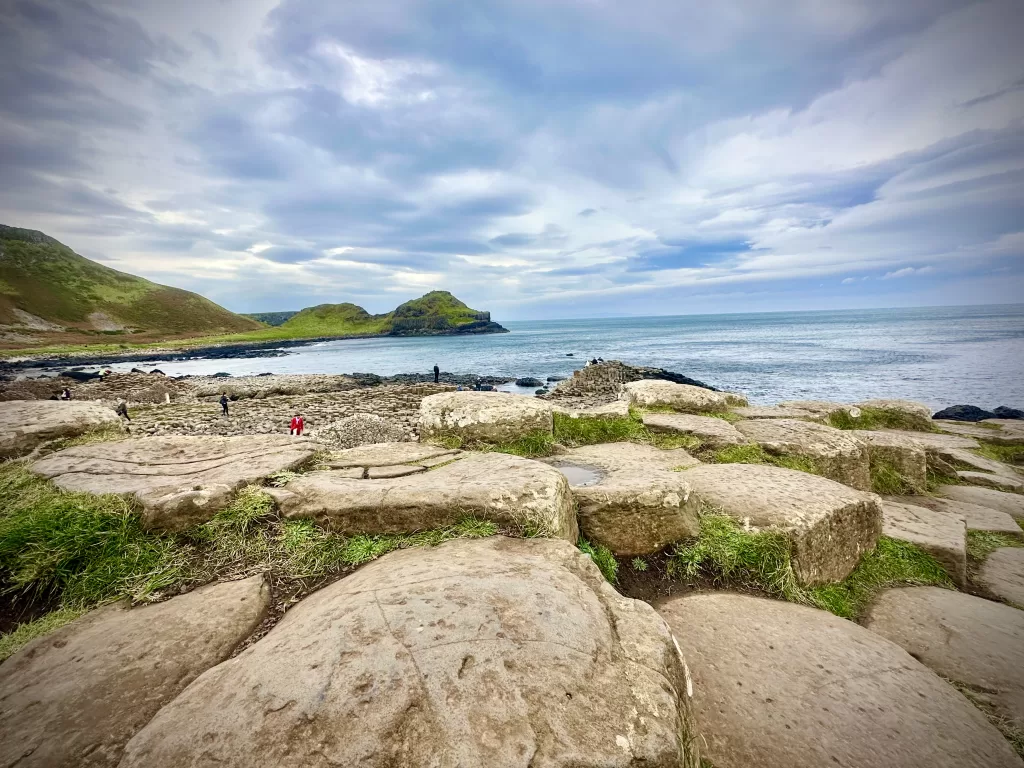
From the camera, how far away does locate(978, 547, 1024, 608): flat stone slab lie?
3971 millimetres

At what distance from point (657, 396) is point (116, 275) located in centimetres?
19314

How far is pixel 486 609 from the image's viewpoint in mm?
2215

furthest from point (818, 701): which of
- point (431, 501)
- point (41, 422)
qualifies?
point (41, 422)

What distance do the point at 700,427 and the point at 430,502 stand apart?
16.2 ft

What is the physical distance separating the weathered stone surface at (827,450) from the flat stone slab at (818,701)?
319 cm

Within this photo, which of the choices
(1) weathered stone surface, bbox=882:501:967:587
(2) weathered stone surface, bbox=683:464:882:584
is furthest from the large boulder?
(1) weathered stone surface, bbox=882:501:967:587

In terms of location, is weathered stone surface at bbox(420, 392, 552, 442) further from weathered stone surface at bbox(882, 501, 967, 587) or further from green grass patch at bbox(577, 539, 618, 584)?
weathered stone surface at bbox(882, 501, 967, 587)

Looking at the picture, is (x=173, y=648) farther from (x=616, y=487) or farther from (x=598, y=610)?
(x=616, y=487)

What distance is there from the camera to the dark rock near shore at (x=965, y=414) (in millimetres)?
18422

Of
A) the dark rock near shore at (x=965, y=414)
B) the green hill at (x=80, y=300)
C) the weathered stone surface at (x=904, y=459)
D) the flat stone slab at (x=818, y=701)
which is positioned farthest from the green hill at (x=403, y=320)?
the flat stone slab at (x=818, y=701)

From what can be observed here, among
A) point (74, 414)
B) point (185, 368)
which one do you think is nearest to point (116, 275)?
point (185, 368)

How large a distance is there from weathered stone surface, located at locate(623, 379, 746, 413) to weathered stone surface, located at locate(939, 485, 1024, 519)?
11.3 ft

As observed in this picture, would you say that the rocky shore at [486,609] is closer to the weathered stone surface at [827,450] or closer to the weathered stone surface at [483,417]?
the weathered stone surface at [827,450]

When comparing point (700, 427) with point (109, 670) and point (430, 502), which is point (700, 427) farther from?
point (109, 670)
